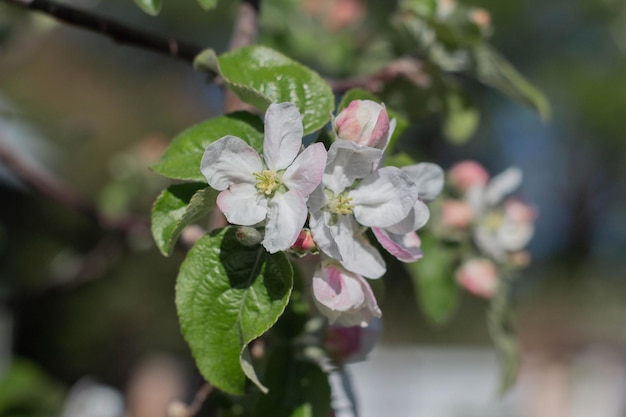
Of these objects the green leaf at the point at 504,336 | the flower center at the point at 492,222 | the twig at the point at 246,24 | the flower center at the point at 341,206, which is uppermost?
the flower center at the point at 341,206

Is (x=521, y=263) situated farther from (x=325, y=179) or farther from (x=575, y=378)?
(x=575, y=378)

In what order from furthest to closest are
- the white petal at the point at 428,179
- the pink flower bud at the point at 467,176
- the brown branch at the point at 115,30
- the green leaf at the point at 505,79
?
the pink flower bud at the point at 467,176, the green leaf at the point at 505,79, the brown branch at the point at 115,30, the white petal at the point at 428,179

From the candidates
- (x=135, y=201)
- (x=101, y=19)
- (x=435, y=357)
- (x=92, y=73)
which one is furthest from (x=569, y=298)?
(x=101, y=19)

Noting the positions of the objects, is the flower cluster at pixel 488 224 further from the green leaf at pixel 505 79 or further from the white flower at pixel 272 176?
the white flower at pixel 272 176

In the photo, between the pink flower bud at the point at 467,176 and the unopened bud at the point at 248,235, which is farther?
the pink flower bud at the point at 467,176

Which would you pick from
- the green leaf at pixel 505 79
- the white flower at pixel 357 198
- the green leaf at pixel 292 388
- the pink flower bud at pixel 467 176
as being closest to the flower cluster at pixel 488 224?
the pink flower bud at pixel 467 176

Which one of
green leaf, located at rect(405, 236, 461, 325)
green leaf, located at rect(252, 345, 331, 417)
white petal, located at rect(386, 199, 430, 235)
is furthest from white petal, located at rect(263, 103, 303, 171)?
green leaf, located at rect(405, 236, 461, 325)

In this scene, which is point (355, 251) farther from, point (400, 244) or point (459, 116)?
point (459, 116)

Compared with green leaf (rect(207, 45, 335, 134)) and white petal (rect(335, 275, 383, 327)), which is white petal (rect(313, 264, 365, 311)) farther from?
green leaf (rect(207, 45, 335, 134))
